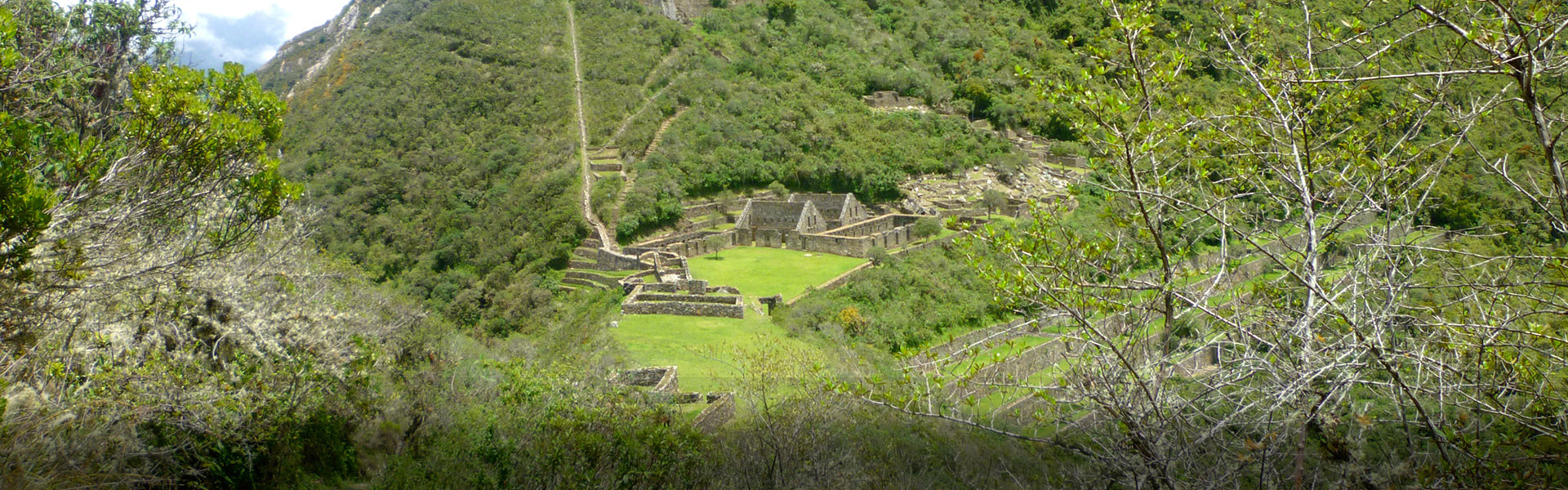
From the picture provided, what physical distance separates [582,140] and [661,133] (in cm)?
325

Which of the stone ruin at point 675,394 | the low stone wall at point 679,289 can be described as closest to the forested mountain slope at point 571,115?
the low stone wall at point 679,289

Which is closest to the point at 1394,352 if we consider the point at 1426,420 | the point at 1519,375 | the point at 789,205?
the point at 1426,420

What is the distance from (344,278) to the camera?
14.1 metres

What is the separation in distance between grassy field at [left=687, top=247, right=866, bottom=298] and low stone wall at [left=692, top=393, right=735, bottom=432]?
820cm

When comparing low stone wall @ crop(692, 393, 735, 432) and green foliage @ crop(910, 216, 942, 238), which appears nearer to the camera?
low stone wall @ crop(692, 393, 735, 432)

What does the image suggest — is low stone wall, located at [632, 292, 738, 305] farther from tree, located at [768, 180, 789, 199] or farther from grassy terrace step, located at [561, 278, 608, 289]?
tree, located at [768, 180, 789, 199]

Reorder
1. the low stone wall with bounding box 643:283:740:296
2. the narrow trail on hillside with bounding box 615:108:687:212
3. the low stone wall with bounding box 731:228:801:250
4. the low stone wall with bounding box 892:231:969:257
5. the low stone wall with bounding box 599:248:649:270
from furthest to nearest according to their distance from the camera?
the narrow trail on hillside with bounding box 615:108:687:212, the low stone wall with bounding box 731:228:801:250, the low stone wall with bounding box 892:231:969:257, the low stone wall with bounding box 599:248:649:270, the low stone wall with bounding box 643:283:740:296

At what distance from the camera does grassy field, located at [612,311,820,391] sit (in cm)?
1364

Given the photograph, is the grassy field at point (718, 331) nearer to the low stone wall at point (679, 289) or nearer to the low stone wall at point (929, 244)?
the low stone wall at point (679, 289)

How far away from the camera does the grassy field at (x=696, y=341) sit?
13.6 metres

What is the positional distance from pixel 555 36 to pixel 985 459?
3677 centimetres

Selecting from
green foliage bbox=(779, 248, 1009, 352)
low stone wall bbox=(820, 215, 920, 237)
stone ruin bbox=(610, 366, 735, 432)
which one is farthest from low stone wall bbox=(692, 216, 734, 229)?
stone ruin bbox=(610, 366, 735, 432)

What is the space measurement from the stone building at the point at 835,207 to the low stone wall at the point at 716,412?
57.5 ft

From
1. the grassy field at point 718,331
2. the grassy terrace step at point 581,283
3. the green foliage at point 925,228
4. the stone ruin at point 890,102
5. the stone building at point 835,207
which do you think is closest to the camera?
the grassy field at point 718,331
